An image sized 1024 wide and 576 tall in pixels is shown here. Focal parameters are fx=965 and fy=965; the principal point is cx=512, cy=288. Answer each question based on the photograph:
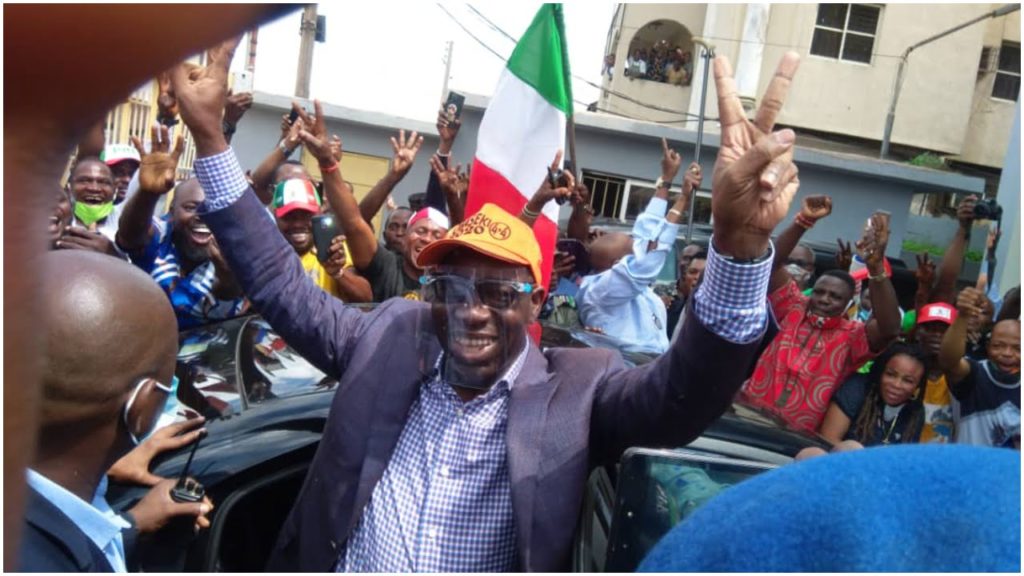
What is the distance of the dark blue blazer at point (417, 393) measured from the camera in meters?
2.06

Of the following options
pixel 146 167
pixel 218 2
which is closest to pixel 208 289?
pixel 146 167

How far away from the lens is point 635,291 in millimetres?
4707

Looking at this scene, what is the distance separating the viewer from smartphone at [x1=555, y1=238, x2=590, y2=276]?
19.9ft

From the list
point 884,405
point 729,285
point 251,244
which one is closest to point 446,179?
point 884,405

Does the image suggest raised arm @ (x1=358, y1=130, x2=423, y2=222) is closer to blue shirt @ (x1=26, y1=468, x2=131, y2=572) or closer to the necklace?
the necklace

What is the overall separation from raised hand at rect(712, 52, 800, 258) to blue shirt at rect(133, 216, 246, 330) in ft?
8.93

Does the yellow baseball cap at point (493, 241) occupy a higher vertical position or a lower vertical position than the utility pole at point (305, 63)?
lower

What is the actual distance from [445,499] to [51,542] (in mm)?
951

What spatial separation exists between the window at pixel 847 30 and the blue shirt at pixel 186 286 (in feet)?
63.5

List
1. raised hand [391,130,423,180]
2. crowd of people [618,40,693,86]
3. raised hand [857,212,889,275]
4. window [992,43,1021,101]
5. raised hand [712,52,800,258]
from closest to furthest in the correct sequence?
1. raised hand [712,52,800,258]
2. raised hand [857,212,889,275]
3. raised hand [391,130,423,180]
4. window [992,43,1021,101]
5. crowd of people [618,40,693,86]

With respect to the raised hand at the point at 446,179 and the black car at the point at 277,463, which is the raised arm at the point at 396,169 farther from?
the black car at the point at 277,463

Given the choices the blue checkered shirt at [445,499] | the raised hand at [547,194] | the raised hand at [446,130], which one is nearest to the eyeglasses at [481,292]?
the blue checkered shirt at [445,499]

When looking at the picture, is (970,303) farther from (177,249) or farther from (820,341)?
(177,249)

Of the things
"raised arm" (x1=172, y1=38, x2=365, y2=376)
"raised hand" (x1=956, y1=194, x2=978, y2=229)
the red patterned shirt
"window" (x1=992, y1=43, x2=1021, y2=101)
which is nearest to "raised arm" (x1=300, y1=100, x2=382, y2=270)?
"raised arm" (x1=172, y1=38, x2=365, y2=376)
